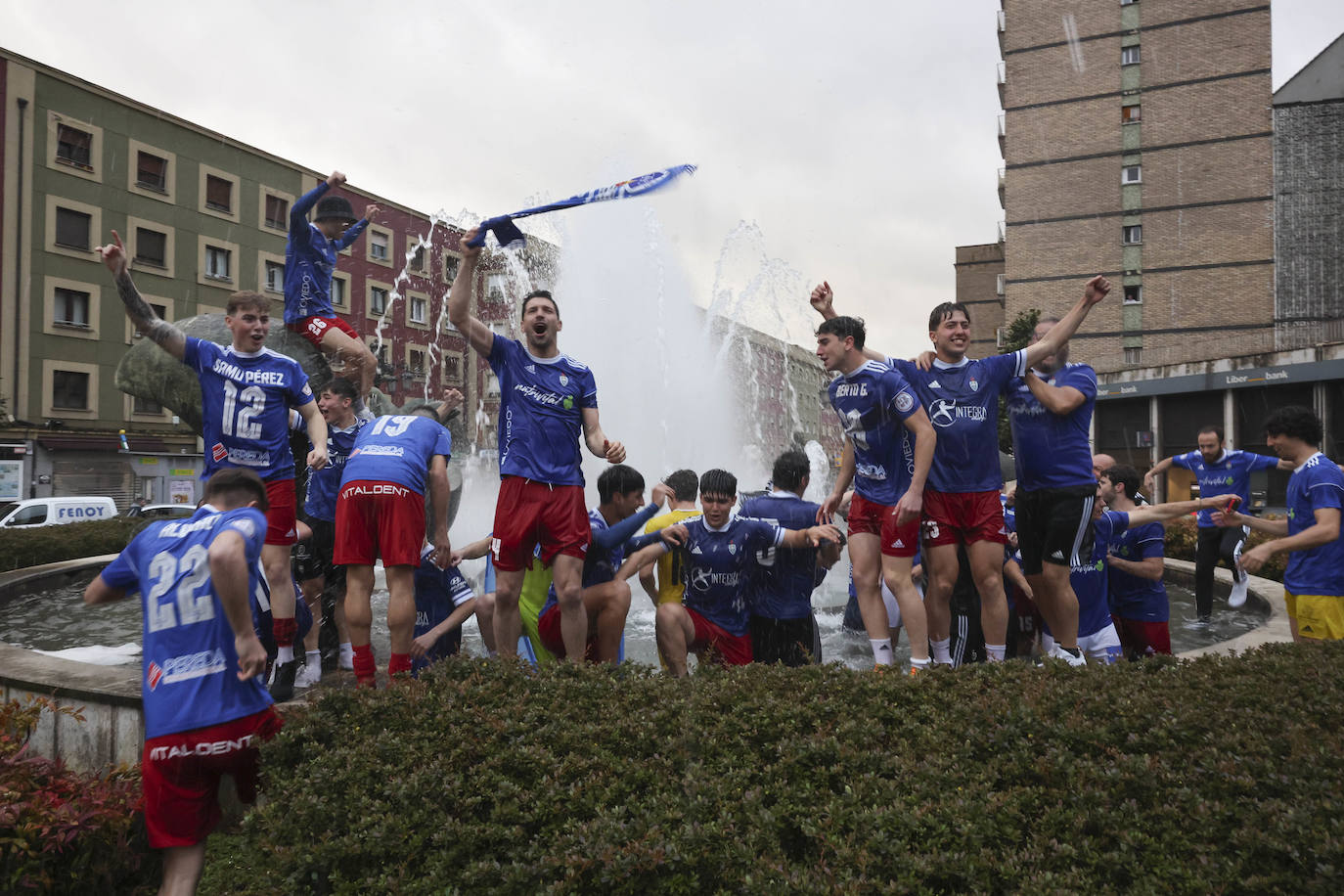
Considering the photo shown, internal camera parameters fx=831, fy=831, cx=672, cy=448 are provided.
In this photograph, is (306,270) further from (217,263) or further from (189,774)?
(217,263)

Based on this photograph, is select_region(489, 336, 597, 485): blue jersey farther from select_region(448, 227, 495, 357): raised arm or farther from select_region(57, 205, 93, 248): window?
select_region(57, 205, 93, 248): window

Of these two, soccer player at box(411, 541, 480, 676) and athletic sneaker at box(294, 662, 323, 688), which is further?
athletic sneaker at box(294, 662, 323, 688)

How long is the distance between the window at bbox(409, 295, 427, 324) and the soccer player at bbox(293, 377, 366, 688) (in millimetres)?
37274

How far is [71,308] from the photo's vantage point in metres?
29.2

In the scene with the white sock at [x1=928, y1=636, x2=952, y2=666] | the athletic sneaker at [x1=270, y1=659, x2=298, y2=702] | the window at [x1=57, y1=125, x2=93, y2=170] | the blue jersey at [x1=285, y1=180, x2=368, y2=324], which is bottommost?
the athletic sneaker at [x1=270, y1=659, x2=298, y2=702]

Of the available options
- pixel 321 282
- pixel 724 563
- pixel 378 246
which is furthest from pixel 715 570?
pixel 378 246

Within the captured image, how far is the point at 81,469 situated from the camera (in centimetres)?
2906

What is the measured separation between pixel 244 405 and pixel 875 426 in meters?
3.53

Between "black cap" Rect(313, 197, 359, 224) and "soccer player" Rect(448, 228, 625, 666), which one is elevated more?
"black cap" Rect(313, 197, 359, 224)

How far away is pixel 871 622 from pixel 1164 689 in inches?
69.9

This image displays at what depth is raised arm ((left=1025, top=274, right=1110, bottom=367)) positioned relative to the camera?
454cm

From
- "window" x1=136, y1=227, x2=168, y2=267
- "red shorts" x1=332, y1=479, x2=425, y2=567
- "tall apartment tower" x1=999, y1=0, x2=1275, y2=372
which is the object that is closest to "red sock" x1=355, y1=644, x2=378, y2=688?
"red shorts" x1=332, y1=479, x2=425, y2=567

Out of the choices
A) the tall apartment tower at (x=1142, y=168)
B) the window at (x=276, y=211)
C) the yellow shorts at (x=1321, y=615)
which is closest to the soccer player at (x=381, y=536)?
the yellow shorts at (x=1321, y=615)

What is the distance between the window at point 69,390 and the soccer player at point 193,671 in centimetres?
3212
